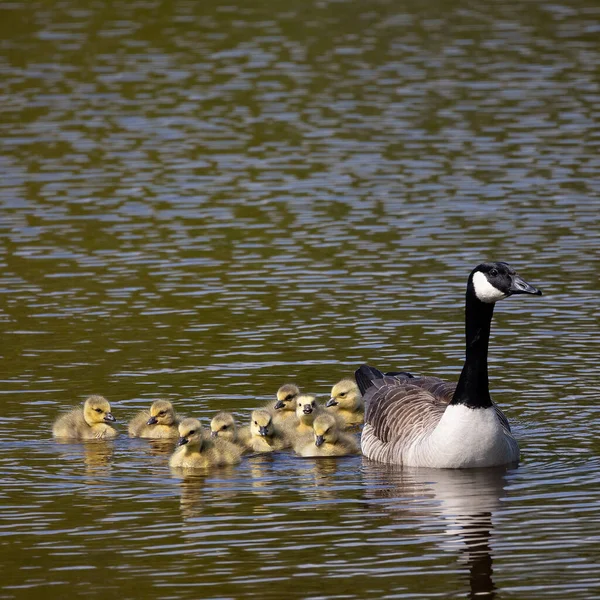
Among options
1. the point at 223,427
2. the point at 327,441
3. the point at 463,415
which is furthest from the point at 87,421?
the point at 463,415

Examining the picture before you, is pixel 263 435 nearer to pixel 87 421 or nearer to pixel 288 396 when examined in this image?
pixel 288 396

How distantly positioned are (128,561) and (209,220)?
44.4 feet

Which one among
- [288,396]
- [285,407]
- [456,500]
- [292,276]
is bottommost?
[456,500]

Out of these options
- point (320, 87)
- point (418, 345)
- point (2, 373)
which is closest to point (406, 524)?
point (418, 345)

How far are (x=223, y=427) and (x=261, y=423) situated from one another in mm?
374

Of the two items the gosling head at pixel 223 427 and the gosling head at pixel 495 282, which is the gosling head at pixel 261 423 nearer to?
the gosling head at pixel 223 427

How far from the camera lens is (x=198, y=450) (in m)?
14.8

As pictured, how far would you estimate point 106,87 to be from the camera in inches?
1437

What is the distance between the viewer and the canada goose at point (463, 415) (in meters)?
14.2

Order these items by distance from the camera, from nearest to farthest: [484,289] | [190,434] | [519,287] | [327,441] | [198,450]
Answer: [519,287], [484,289], [190,434], [198,450], [327,441]

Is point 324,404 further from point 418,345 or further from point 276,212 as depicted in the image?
point 276,212

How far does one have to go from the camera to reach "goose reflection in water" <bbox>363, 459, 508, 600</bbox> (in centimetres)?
1198

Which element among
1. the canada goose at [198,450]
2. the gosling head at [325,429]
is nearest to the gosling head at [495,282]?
the gosling head at [325,429]

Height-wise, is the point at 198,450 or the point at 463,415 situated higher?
the point at 463,415
